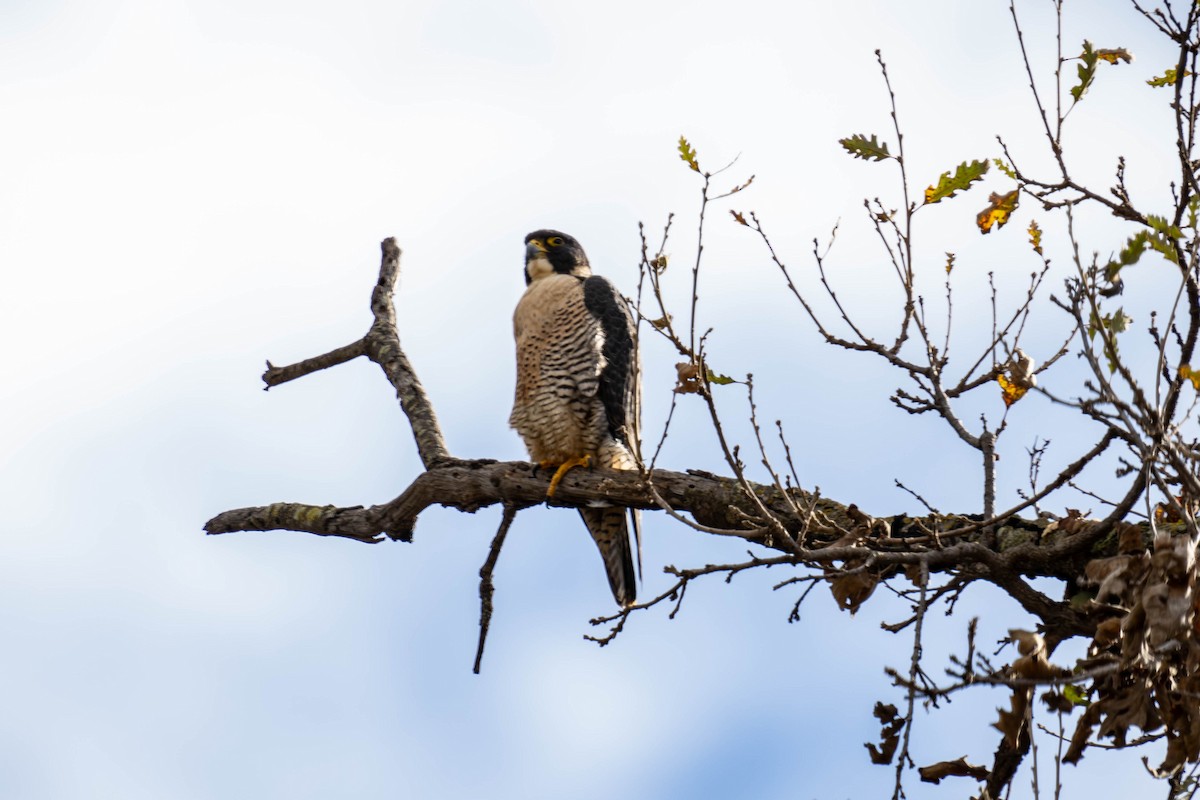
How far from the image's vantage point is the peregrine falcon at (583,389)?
5.69 meters

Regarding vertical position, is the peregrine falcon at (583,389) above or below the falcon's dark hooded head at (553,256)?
below

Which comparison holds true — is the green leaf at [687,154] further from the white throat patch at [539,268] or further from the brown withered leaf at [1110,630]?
the white throat patch at [539,268]

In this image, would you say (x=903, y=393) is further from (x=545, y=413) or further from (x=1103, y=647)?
(x=545, y=413)

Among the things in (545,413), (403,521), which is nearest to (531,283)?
(545,413)

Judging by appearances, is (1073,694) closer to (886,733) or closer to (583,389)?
(886,733)

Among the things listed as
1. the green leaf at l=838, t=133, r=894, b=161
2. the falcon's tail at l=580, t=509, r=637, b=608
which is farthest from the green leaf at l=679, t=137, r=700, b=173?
the falcon's tail at l=580, t=509, r=637, b=608

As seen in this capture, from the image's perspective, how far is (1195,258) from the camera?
2902 mm

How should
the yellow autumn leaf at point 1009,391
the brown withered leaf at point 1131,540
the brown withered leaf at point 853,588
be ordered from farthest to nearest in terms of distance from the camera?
the yellow autumn leaf at point 1009,391 → the brown withered leaf at point 853,588 → the brown withered leaf at point 1131,540

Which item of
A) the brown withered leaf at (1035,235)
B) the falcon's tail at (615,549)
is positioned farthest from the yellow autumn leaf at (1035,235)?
the falcon's tail at (615,549)

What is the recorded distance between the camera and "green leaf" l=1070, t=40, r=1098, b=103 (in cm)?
357

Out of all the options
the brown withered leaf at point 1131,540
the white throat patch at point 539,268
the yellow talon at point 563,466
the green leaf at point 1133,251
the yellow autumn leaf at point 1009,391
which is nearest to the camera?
the green leaf at point 1133,251

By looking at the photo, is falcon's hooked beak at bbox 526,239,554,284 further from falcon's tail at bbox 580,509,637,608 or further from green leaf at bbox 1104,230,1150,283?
green leaf at bbox 1104,230,1150,283

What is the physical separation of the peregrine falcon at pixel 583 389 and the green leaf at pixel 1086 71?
94.4 inches

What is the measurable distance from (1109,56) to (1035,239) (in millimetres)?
605
